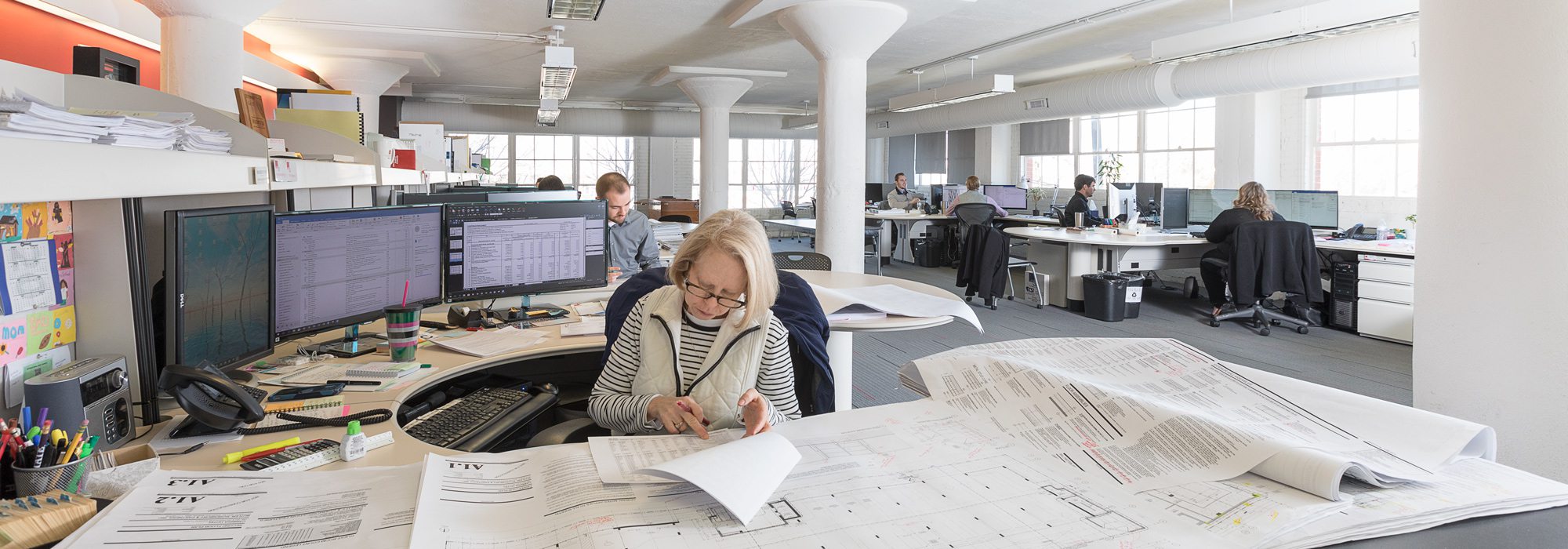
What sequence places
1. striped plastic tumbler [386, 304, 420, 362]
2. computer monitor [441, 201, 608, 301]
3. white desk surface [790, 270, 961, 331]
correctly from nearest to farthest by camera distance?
striped plastic tumbler [386, 304, 420, 362]
white desk surface [790, 270, 961, 331]
computer monitor [441, 201, 608, 301]

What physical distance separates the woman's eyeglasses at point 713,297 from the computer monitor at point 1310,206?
22.6 feet

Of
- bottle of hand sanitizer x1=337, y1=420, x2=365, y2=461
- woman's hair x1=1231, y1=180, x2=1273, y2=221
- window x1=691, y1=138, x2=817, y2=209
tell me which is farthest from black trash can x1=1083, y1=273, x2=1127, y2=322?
window x1=691, y1=138, x2=817, y2=209

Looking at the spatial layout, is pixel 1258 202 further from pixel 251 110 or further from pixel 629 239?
pixel 251 110

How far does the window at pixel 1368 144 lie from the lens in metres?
7.57

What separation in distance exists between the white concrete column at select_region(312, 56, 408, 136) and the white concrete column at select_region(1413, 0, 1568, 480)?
9.52 m

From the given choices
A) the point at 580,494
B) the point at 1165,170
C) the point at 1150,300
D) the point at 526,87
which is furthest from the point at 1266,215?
the point at 526,87

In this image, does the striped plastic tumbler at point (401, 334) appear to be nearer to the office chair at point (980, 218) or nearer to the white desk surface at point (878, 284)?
the white desk surface at point (878, 284)

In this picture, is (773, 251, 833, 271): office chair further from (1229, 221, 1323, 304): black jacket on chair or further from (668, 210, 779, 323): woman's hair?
(1229, 221, 1323, 304): black jacket on chair

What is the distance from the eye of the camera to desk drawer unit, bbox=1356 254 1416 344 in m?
5.84

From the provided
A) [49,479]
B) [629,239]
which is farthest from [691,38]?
[49,479]

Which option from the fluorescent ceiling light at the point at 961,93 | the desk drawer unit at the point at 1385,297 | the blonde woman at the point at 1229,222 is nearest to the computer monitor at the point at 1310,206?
the blonde woman at the point at 1229,222

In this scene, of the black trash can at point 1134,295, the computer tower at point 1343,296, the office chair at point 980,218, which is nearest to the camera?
the computer tower at point 1343,296

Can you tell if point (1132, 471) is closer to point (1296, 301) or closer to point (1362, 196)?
point (1296, 301)

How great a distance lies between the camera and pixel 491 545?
0.84m
